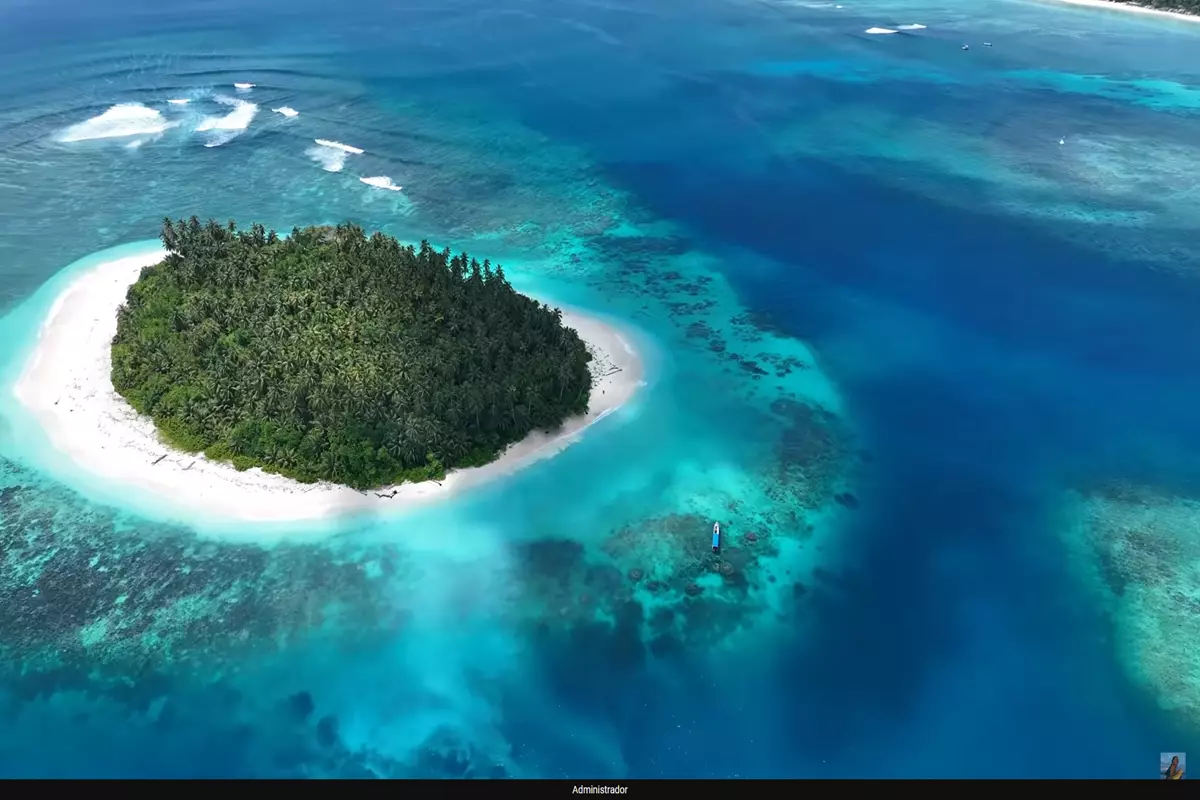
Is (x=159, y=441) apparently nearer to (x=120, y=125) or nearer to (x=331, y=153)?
(x=331, y=153)

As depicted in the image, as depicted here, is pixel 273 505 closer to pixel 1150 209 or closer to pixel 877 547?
pixel 877 547

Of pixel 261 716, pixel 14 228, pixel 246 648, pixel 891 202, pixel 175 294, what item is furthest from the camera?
pixel 891 202

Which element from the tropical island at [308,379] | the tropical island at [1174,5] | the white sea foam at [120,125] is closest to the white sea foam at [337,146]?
the white sea foam at [120,125]

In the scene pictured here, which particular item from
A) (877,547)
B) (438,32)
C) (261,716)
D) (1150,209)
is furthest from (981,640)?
(438,32)

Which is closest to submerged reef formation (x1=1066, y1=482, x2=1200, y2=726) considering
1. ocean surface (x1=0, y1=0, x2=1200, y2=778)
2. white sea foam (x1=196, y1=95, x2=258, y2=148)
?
ocean surface (x1=0, y1=0, x2=1200, y2=778)

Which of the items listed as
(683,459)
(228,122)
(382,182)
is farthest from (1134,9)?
(228,122)

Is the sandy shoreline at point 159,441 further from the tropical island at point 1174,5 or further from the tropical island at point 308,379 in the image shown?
the tropical island at point 1174,5
